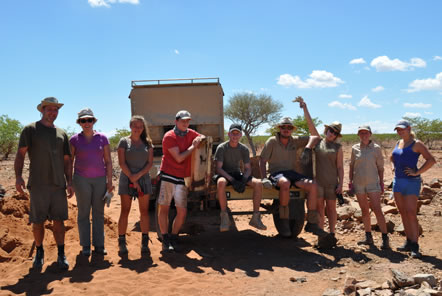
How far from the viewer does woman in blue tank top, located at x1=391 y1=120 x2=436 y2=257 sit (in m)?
5.00

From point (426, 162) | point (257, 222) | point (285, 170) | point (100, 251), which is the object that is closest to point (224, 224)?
point (257, 222)

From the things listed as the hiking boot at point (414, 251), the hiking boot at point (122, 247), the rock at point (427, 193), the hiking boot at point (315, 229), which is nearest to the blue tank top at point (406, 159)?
the hiking boot at point (414, 251)

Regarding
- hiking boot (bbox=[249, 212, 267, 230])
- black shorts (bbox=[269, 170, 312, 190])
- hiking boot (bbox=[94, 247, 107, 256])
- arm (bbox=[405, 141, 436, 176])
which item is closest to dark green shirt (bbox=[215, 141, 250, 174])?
black shorts (bbox=[269, 170, 312, 190])

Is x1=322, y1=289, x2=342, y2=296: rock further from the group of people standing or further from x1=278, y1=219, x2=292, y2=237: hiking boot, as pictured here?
x1=278, y1=219, x2=292, y2=237: hiking boot

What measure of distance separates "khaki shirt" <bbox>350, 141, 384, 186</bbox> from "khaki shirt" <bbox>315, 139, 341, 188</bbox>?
307 mm

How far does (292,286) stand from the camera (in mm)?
4156

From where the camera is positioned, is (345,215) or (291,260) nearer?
(291,260)

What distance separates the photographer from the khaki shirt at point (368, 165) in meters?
5.33

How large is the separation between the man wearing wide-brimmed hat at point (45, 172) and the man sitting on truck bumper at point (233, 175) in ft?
6.66

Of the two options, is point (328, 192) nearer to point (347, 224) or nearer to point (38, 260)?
point (347, 224)

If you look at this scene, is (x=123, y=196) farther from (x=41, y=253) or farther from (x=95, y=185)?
(x=41, y=253)

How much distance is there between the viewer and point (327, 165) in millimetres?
5441

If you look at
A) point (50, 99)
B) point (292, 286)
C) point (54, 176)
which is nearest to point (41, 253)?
point (54, 176)

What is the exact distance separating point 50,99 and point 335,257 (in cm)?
421
